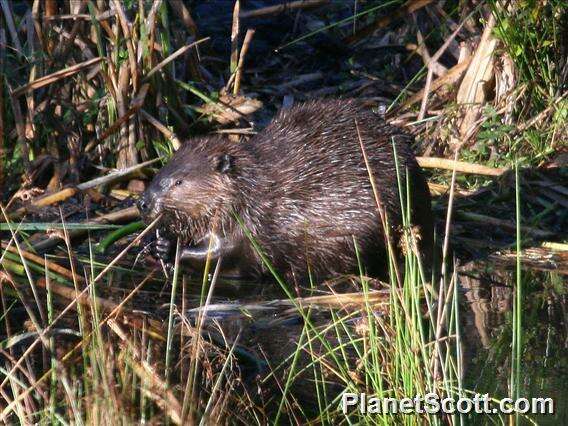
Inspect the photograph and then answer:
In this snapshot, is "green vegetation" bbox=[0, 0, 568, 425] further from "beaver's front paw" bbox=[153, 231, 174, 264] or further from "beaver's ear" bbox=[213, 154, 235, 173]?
"beaver's ear" bbox=[213, 154, 235, 173]

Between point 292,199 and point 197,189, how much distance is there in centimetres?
45

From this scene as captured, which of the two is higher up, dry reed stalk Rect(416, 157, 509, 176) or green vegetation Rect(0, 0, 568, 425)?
green vegetation Rect(0, 0, 568, 425)

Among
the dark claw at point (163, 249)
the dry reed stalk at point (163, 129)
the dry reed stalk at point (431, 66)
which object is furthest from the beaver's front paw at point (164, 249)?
the dry reed stalk at point (431, 66)

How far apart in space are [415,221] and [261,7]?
10.2 feet

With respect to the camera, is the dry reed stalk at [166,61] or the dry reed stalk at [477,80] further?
the dry reed stalk at [477,80]

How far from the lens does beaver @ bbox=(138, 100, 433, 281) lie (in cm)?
570

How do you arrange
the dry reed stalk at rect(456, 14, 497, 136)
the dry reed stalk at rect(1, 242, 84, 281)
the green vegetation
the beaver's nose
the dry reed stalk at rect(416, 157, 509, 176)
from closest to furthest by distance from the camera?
the green vegetation → the dry reed stalk at rect(1, 242, 84, 281) → the beaver's nose → the dry reed stalk at rect(416, 157, 509, 176) → the dry reed stalk at rect(456, 14, 497, 136)

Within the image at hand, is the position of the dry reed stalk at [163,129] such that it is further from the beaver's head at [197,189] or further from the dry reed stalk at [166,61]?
the beaver's head at [197,189]

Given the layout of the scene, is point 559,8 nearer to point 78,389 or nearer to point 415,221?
point 415,221

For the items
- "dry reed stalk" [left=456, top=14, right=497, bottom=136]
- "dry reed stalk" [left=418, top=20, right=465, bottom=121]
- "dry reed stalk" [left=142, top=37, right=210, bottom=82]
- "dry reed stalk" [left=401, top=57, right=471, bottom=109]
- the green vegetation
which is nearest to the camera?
the green vegetation

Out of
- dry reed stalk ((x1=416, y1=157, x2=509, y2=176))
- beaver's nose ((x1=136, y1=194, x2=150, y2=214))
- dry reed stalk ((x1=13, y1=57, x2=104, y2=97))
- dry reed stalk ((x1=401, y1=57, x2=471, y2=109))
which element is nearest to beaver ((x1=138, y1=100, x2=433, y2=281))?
beaver's nose ((x1=136, y1=194, x2=150, y2=214))

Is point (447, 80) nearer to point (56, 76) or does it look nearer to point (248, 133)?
point (248, 133)

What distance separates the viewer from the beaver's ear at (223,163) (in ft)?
18.9

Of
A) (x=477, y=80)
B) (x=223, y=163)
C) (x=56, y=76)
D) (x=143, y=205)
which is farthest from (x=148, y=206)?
(x=477, y=80)
